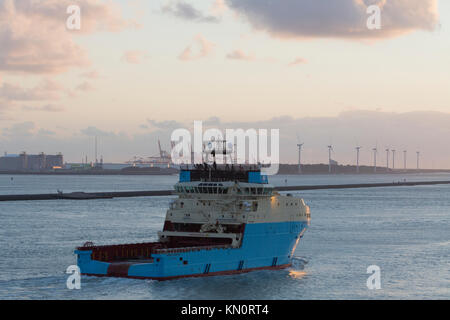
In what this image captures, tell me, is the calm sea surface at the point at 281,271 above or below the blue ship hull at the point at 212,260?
below

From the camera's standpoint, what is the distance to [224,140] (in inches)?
1673

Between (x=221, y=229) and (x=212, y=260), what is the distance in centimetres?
267

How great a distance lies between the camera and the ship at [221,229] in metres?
36.3

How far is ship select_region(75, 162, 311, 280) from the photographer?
3631 cm
